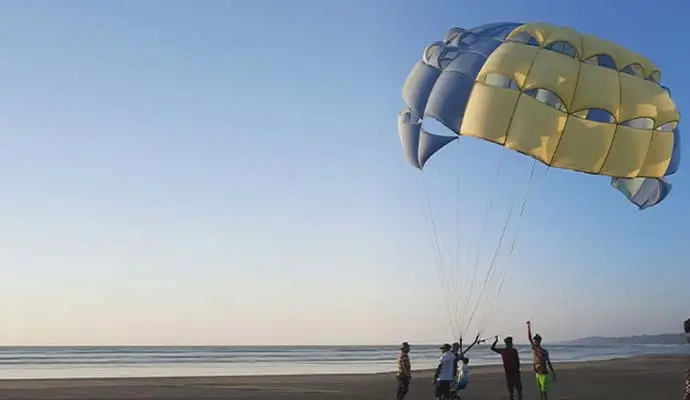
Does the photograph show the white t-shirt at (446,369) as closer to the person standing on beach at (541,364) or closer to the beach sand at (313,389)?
the person standing on beach at (541,364)

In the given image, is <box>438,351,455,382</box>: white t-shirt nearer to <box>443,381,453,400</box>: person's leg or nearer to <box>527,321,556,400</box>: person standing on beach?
<box>443,381,453,400</box>: person's leg

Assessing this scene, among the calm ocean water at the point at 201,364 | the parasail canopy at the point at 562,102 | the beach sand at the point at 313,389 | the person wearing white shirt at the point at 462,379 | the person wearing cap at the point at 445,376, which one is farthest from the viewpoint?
the calm ocean water at the point at 201,364

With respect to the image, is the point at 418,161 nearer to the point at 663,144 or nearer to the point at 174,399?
the point at 663,144

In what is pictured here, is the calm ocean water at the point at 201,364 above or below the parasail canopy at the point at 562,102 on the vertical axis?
below

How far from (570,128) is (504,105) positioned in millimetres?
1361

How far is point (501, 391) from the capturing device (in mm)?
19984

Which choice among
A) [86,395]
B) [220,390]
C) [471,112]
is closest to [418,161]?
[471,112]

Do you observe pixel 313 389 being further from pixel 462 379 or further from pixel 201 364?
pixel 201 364

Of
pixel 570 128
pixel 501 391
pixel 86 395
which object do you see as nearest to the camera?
pixel 570 128

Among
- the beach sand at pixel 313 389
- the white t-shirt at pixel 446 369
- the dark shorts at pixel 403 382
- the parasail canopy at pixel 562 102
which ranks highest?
the parasail canopy at pixel 562 102

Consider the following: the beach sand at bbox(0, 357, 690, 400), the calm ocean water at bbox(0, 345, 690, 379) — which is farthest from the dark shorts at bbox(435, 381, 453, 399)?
the calm ocean water at bbox(0, 345, 690, 379)

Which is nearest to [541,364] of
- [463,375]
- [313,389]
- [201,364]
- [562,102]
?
[463,375]

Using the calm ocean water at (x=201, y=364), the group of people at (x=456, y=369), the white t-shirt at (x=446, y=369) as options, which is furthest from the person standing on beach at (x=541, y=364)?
the calm ocean water at (x=201, y=364)

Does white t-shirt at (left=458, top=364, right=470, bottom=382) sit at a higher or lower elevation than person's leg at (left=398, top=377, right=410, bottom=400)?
higher
